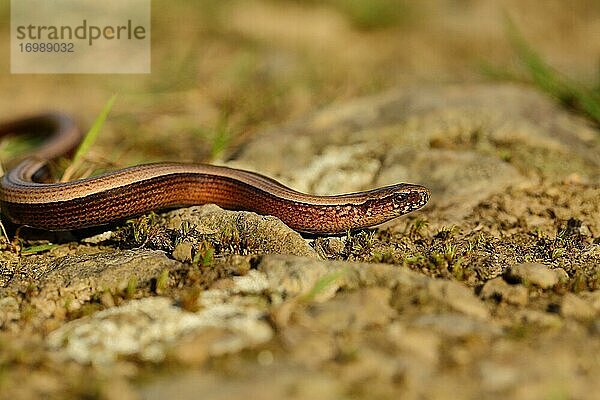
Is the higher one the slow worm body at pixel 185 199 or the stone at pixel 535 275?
the stone at pixel 535 275

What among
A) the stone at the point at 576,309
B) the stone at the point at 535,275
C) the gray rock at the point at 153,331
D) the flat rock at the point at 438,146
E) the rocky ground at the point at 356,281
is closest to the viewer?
the rocky ground at the point at 356,281

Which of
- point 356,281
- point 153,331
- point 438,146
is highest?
point 438,146

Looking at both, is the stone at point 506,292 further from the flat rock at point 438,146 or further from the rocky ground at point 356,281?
the flat rock at point 438,146

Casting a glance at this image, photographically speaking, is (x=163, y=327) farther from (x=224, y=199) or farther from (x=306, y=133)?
(x=306, y=133)

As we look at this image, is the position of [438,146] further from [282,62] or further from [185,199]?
[282,62]

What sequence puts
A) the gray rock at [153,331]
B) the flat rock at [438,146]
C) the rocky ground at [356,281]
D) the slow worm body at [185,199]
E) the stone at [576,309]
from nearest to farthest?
the rocky ground at [356,281] < the gray rock at [153,331] < the stone at [576,309] < the slow worm body at [185,199] < the flat rock at [438,146]

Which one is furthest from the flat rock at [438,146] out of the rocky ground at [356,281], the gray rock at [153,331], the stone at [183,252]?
the gray rock at [153,331]

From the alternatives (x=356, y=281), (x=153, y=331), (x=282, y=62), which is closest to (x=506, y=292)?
(x=356, y=281)

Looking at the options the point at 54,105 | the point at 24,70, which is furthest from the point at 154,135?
the point at 24,70
